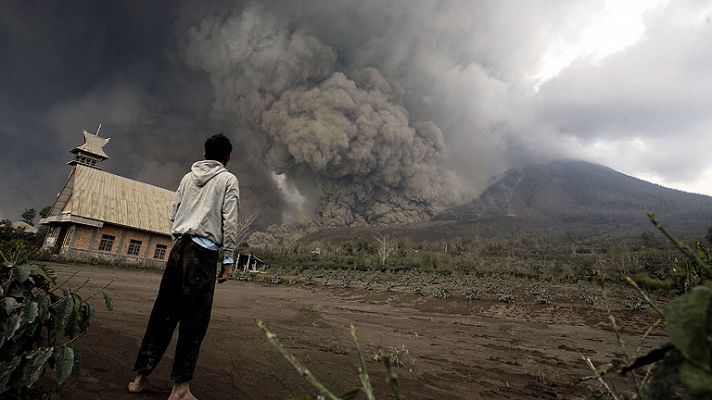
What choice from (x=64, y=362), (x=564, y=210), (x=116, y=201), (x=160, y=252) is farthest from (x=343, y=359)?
(x=564, y=210)

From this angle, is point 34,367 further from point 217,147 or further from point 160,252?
point 160,252

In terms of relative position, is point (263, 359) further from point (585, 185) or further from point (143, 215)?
point (585, 185)

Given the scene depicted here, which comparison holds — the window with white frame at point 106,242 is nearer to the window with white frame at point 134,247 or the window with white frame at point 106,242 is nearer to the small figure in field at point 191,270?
the window with white frame at point 134,247

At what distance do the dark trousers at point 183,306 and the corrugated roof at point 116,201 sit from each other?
1995 centimetres

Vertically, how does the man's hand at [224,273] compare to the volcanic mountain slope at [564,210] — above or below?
below

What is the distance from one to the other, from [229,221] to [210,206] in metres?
0.16

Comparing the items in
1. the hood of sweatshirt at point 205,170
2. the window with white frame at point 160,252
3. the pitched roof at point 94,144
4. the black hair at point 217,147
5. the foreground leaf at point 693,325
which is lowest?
the foreground leaf at point 693,325

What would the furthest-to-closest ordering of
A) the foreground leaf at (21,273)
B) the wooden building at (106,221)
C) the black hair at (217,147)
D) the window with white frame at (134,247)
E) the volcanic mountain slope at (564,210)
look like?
1. the volcanic mountain slope at (564,210)
2. the window with white frame at (134,247)
3. the wooden building at (106,221)
4. the black hair at (217,147)
5. the foreground leaf at (21,273)

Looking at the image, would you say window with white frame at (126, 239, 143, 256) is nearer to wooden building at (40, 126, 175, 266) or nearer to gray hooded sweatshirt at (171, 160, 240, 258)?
wooden building at (40, 126, 175, 266)

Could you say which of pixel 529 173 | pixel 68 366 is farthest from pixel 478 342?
pixel 529 173

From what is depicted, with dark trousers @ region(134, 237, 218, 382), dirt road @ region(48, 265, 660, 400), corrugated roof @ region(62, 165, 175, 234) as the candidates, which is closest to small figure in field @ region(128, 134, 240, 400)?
dark trousers @ region(134, 237, 218, 382)

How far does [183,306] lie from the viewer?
226 cm

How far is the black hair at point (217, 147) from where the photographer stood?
2.66 meters

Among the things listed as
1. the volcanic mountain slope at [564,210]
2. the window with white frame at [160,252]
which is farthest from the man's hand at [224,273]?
the volcanic mountain slope at [564,210]
